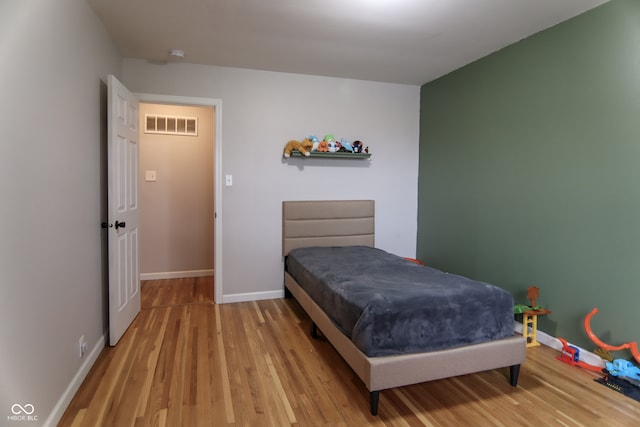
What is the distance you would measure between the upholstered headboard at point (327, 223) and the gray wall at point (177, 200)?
4.86ft

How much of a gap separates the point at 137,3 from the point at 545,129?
3163 mm

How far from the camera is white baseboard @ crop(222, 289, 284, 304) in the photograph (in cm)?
396

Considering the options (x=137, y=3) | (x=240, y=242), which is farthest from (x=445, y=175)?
(x=137, y=3)

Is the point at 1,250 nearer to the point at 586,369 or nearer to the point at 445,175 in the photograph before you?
the point at 586,369

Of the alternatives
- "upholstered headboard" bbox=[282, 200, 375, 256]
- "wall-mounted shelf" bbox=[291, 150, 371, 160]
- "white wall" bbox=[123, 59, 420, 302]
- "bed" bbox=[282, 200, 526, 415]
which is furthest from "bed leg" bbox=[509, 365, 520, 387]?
"wall-mounted shelf" bbox=[291, 150, 371, 160]

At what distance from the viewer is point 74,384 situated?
2.20 meters

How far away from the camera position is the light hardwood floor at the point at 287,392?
201cm

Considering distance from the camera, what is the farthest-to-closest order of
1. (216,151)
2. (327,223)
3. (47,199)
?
(327,223)
(216,151)
(47,199)

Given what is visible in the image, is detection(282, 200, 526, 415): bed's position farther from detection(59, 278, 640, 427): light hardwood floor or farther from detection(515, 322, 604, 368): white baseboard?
detection(515, 322, 604, 368): white baseboard

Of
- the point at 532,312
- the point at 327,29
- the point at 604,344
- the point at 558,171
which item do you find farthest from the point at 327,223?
the point at 604,344

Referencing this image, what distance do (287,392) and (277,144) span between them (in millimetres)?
2579
